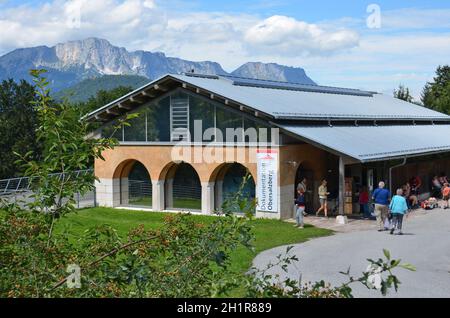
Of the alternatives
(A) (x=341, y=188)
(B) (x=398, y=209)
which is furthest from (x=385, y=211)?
(A) (x=341, y=188)

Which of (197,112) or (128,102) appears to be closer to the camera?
(197,112)

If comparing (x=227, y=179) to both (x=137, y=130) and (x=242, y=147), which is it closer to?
(x=242, y=147)

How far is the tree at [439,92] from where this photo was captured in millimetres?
59344

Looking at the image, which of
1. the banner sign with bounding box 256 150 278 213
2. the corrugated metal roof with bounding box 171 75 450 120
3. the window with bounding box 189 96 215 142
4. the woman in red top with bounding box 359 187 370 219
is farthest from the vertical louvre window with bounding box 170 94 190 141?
the woman in red top with bounding box 359 187 370 219

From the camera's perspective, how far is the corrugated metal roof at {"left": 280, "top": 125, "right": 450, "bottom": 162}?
22000mm

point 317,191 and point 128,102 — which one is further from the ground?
point 128,102

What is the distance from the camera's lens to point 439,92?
227 ft

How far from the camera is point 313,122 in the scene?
25672 millimetres

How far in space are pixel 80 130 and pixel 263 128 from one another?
17.6 meters

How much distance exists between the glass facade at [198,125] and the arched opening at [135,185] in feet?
4.85

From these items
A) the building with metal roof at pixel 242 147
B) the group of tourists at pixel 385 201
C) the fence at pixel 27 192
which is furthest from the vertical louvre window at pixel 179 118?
the group of tourists at pixel 385 201

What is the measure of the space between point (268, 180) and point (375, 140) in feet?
19.2

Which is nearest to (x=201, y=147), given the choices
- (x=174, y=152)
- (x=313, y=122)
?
(x=174, y=152)
